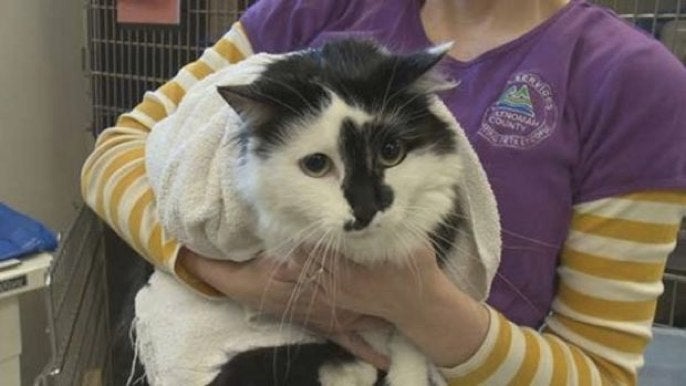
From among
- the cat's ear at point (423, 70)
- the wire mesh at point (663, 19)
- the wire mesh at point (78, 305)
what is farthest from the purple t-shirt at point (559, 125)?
the wire mesh at point (78, 305)

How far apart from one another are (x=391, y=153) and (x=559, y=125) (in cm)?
27

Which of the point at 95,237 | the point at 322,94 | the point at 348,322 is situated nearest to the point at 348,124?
the point at 322,94

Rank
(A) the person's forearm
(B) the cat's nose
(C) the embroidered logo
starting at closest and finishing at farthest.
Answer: (B) the cat's nose, (A) the person's forearm, (C) the embroidered logo

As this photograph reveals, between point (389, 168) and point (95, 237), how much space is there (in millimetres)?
1002

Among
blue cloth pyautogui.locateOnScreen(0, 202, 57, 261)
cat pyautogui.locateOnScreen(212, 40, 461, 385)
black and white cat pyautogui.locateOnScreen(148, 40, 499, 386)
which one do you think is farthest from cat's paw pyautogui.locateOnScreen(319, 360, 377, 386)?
blue cloth pyautogui.locateOnScreen(0, 202, 57, 261)

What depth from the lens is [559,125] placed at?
0.83 metres

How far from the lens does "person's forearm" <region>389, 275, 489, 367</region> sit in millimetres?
728

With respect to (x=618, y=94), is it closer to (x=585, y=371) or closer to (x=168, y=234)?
(x=585, y=371)

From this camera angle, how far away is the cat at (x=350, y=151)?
24.7 inches

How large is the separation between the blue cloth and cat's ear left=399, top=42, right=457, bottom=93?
41.4 inches

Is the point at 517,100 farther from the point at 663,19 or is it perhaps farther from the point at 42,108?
the point at 42,108

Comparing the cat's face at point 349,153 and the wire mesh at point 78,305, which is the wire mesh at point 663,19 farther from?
the wire mesh at point 78,305

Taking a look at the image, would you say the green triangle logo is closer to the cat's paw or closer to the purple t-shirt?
the purple t-shirt

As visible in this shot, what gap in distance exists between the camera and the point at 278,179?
2.14ft
